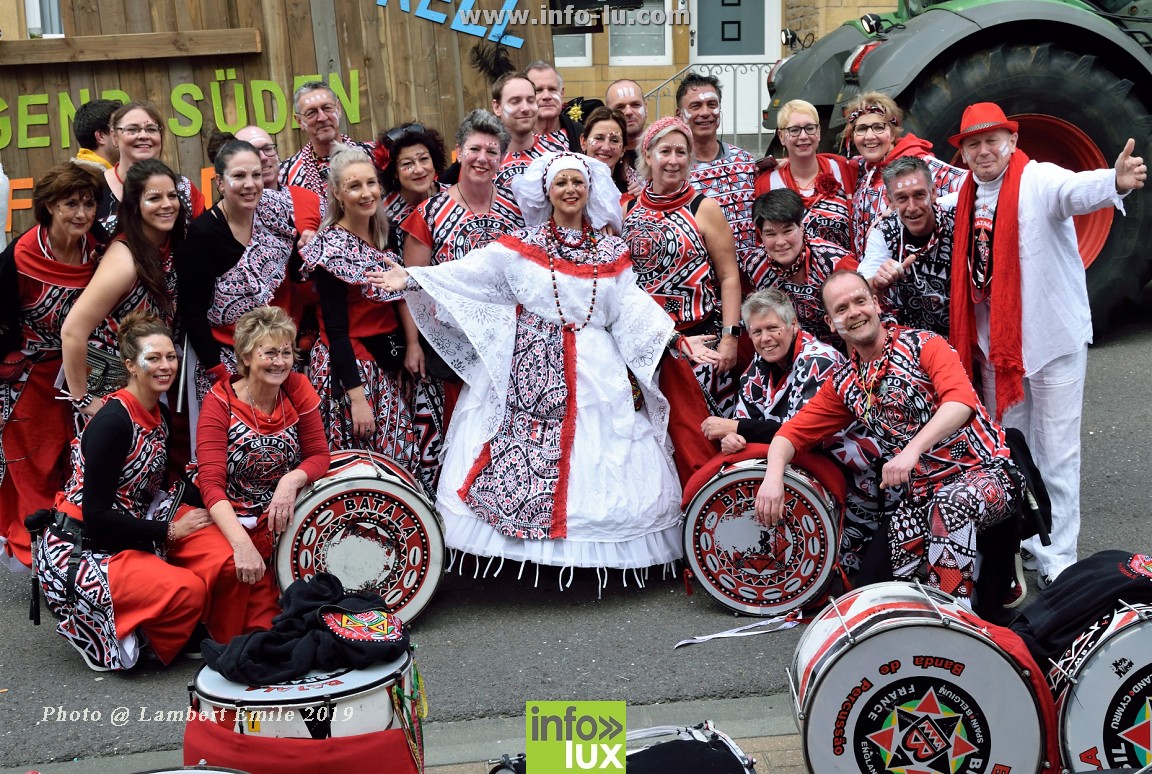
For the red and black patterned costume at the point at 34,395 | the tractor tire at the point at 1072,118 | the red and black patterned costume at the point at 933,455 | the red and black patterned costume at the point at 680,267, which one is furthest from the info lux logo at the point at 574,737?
the tractor tire at the point at 1072,118

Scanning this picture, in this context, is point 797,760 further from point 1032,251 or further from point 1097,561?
point 1032,251

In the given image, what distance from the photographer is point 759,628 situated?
4.18 m

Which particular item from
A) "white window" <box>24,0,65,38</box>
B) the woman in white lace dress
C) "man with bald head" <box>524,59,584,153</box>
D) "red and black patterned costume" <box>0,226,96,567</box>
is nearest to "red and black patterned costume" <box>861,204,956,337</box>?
the woman in white lace dress

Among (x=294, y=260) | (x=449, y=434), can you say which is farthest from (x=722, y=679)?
(x=294, y=260)

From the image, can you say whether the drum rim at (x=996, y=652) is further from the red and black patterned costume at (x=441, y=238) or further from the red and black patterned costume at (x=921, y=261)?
the red and black patterned costume at (x=441, y=238)

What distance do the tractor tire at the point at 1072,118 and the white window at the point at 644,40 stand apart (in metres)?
6.97

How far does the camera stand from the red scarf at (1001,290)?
4285 millimetres

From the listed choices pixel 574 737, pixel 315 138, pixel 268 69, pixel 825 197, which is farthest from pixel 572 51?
pixel 574 737

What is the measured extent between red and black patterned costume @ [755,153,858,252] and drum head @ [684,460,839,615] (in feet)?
3.96

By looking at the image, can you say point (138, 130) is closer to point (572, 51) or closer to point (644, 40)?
point (572, 51)

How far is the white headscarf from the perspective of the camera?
450 cm

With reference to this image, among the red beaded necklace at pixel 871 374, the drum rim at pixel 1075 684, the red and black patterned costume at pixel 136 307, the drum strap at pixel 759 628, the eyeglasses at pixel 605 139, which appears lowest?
the drum strap at pixel 759 628

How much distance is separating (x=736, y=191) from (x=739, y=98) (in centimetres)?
810

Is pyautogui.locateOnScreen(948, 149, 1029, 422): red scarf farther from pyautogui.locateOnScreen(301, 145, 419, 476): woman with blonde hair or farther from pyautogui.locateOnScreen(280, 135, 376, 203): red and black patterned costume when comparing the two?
pyautogui.locateOnScreen(280, 135, 376, 203): red and black patterned costume
